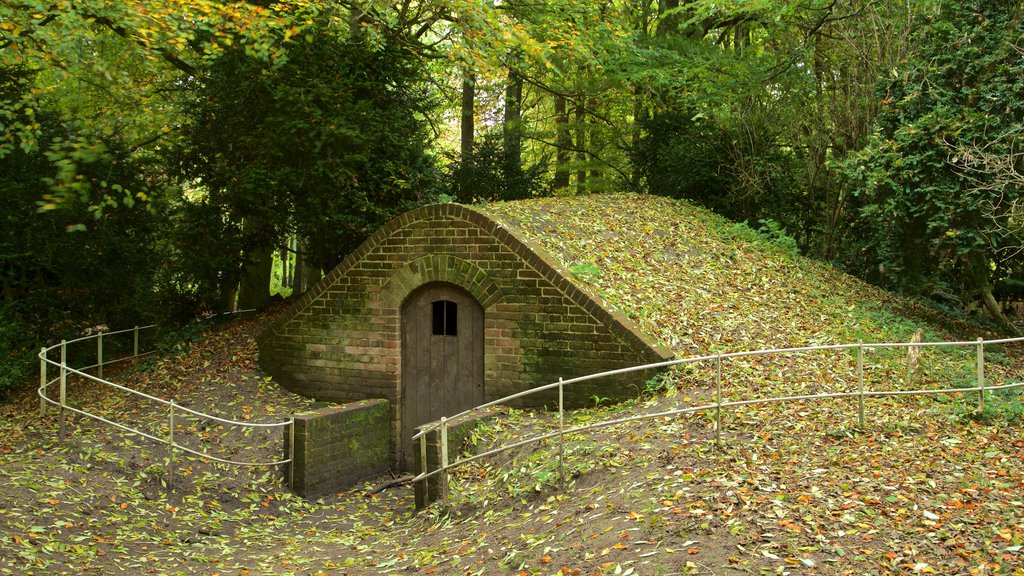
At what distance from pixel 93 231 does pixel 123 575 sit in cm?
841

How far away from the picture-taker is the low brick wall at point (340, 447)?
1042 cm

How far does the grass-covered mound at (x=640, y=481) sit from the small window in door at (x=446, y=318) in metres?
1.58

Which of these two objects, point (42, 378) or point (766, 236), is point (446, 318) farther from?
point (766, 236)

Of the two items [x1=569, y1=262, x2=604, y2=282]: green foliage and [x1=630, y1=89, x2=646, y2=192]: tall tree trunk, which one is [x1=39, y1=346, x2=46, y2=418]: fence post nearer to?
[x1=569, y1=262, x2=604, y2=282]: green foliage

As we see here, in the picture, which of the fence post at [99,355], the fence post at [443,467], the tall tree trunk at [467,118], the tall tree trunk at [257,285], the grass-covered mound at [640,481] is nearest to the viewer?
the grass-covered mound at [640,481]

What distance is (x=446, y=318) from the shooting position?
11797 mm

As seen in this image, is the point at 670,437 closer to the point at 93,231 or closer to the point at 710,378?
the point at 710,378

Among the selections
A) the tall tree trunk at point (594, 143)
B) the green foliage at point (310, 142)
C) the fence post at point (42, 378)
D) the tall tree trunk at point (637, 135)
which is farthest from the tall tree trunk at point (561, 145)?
the fence post at point (42, 378)

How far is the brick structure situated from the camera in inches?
406

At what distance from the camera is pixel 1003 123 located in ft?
38.5

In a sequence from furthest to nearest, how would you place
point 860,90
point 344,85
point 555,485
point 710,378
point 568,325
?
point 860,90
point 344,85
point 568,325
point 710,378
point 555,485

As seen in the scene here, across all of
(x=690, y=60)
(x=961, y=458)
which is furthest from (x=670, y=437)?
(x=690, y=60)

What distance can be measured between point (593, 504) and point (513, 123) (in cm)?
1479

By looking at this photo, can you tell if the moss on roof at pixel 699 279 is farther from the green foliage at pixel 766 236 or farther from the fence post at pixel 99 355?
the fence post at pixel 99 355
